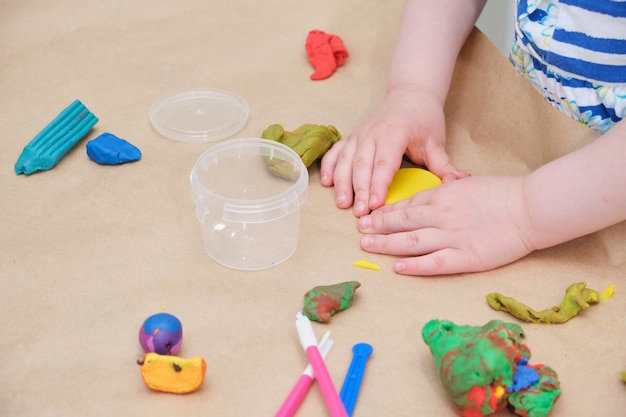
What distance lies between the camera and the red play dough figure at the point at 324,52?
91 cm

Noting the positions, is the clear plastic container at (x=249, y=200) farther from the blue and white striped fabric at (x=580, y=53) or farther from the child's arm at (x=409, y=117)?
the blue and white striped fabric at (x=580, y=53)

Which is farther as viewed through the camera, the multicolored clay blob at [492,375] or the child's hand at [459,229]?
the child's hand at [459,229]

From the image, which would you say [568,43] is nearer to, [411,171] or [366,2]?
[411,171]

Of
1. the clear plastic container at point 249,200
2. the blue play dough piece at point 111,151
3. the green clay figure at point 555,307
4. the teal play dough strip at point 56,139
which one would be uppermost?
the green clay figure at point 555,307

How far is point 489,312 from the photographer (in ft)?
1.96

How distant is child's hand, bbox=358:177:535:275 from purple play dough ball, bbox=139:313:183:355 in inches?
8.0

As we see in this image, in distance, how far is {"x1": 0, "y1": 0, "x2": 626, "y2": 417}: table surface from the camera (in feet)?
1.74

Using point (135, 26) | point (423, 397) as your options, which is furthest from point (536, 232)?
point (135, 26)

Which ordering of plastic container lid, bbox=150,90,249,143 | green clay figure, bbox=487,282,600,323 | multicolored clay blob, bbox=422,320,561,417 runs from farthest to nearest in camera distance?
1. plastic container lid, bbox=150,90,249,143
2. green clay figure, bbox=487,282,600,323
3. multicolored clay blob, bbox=422,320,561,417

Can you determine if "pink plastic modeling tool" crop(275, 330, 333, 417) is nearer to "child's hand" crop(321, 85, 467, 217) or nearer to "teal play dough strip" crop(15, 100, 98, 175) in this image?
"child's hand" crop(321, 85, 467, 217)

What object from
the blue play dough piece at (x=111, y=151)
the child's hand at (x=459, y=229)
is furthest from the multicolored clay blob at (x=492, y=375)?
the blue play dough piece at (x=111, y=151)

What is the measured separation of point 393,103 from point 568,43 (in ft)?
0.62

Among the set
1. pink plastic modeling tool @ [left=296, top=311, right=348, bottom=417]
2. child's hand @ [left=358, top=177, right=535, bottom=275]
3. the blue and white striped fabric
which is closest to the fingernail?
child's hand @ [left=358, top=177, right=535, bottom=275]

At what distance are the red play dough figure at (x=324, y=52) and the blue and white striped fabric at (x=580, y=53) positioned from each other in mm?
238
